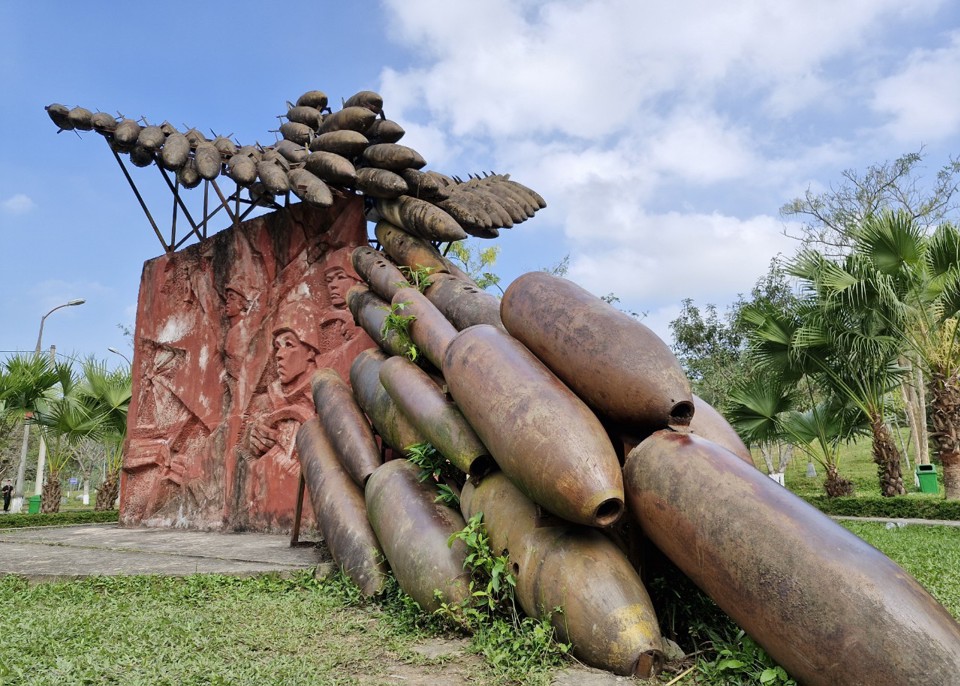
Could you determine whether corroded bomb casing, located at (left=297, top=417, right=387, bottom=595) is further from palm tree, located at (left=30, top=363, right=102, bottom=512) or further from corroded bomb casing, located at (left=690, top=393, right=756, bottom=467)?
palm tree, located at (left=30, top=363, right=102, bottom=512)

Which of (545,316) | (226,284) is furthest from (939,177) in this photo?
(545,316)

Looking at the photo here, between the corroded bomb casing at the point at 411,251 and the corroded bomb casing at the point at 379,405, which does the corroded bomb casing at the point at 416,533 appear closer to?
the corroded bomb casing at the point at 379,405

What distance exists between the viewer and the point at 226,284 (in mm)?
8922

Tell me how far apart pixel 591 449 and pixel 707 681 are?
38.4 inches

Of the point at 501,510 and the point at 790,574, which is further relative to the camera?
the point at 501,510

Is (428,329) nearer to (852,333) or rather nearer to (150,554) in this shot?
(150,554)

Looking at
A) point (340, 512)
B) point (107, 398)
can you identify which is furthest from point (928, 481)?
point (107, 398)

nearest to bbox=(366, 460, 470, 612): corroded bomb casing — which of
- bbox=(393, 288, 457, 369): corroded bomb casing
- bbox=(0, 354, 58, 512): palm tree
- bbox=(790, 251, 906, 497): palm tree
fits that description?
bbox=(393, 288, 457, 369): corroded bomb casing

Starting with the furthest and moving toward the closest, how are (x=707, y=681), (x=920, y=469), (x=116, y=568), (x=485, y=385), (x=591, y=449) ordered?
(x=920, y=469)
(x=116, y=568)
(x=485, y=385)
(x=591, y=449)
(x=707, y=681)

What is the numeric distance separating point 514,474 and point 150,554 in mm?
4040

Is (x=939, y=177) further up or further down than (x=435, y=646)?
further up

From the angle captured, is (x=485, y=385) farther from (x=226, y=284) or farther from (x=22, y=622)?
(x=226, y=284)

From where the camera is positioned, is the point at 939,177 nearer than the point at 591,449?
No

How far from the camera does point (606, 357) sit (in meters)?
3.37
